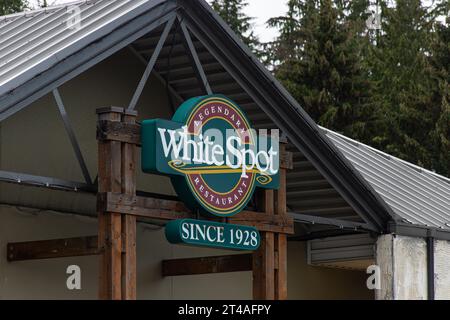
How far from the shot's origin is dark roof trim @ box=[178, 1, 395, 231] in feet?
50.8

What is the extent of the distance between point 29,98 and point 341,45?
24.1 metres

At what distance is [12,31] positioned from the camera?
16078mm

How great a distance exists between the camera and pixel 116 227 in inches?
547

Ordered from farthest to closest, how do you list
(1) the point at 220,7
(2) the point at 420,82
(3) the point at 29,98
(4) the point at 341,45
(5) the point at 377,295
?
(1) the point at 220,7 < (2) the point at 420,82 < (4) the point at 341,45 < (5) the point at 377,295 < (3) the point at 29,98

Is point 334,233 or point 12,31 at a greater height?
point 12,31

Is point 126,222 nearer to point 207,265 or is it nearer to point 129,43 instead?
point 129,43

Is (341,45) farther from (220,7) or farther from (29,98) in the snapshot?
(29,98)

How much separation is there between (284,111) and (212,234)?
8.59 ft

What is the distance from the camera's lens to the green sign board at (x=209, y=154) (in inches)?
567

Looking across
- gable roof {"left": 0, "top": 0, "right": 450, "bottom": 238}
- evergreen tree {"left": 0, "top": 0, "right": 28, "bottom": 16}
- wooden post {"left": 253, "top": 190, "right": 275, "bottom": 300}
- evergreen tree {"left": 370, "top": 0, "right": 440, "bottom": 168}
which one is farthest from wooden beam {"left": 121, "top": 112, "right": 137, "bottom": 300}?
evergreen tree {"left": 0, "top": 0, "right": 28, "bottom": 16}

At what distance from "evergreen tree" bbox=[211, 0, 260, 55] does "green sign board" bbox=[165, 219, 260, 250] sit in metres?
31.6

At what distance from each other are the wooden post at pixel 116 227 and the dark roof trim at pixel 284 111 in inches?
73.7

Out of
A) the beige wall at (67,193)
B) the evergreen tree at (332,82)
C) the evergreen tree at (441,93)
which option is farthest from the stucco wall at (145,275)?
the evergreen tree at (332,82)
